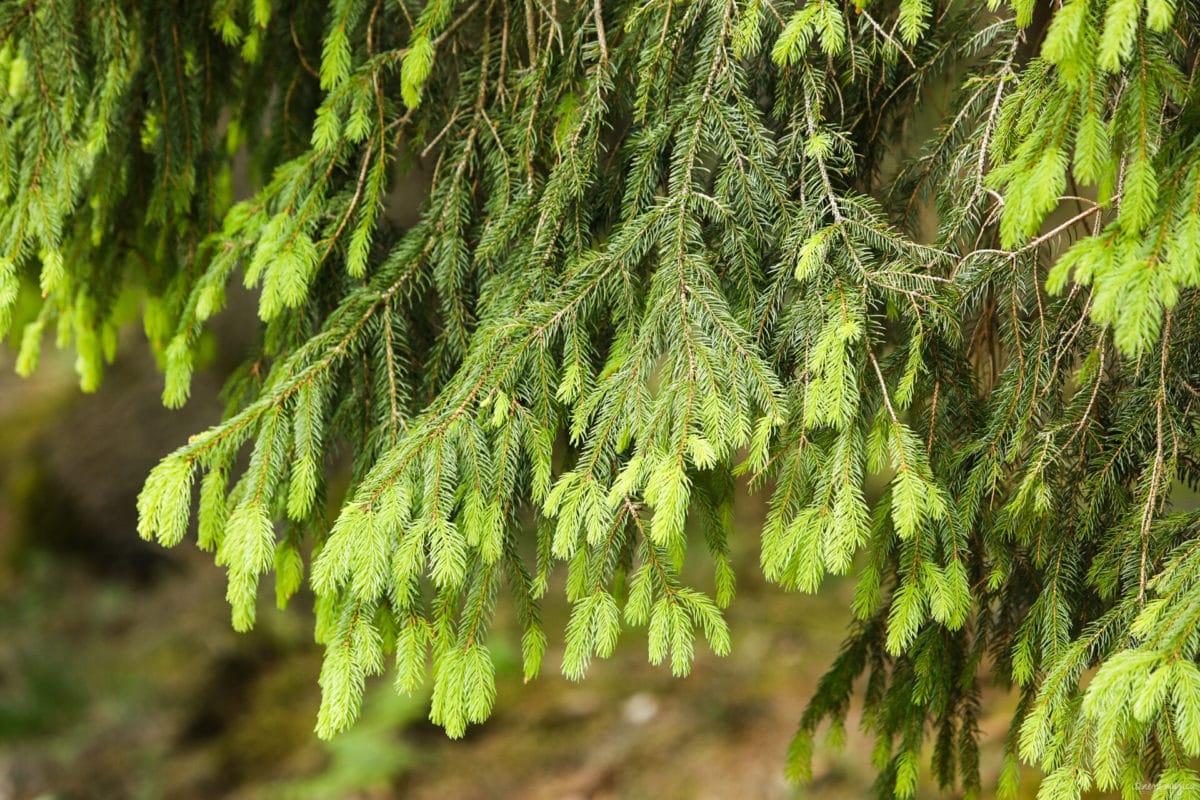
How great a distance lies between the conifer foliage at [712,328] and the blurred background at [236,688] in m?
2.42

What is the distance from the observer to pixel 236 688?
553 centimetres

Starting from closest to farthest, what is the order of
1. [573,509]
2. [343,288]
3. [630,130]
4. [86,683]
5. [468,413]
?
[573,509] < [468,413] < [630,130] < [343,288] < [86,683]

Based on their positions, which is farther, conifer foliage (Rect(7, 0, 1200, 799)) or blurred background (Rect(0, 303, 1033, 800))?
blurred background (Rect(0, 303, 1033, 800))

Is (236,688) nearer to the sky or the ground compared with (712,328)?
nearer to the ground

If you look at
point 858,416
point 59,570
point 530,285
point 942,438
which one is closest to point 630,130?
point 530,285

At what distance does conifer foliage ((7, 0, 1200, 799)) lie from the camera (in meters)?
1.70

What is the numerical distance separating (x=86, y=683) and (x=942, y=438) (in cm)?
568

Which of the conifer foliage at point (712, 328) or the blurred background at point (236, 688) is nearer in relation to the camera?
the conifer foliage at point (712, 328)

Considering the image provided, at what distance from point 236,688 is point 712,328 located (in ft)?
16.3

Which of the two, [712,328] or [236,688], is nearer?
[712,328]

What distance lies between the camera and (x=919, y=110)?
237 cm

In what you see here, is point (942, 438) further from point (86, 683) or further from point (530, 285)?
point (86, 683)

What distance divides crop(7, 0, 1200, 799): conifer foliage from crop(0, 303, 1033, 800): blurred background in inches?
95.4

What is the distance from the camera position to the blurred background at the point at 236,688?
468cm
